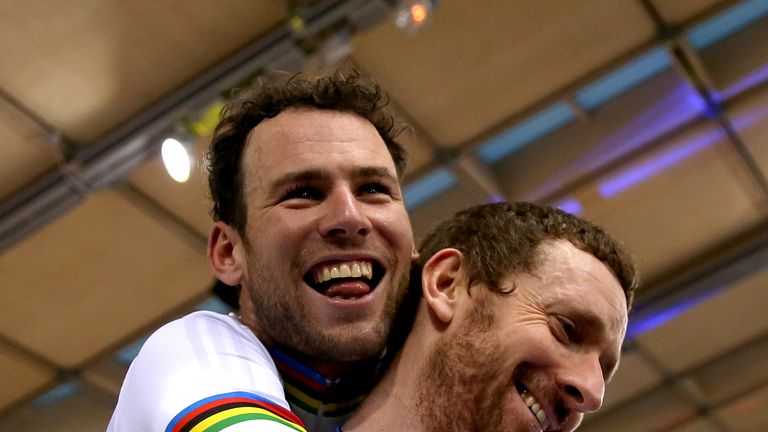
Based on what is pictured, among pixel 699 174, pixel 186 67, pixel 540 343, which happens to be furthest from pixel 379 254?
pixel 699 174

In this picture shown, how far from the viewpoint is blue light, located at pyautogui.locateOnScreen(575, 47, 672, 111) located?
5.46m

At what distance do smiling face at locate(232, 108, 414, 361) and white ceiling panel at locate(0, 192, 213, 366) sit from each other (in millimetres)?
3651

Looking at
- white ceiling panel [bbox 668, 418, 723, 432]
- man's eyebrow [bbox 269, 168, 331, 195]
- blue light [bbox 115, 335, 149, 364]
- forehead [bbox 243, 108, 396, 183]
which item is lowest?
man's eyebrow [bbox 269, 168, 331, 195]

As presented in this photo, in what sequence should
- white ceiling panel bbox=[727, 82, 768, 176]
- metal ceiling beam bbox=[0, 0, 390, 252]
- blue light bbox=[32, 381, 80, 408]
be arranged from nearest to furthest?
metal ceiling beam bbox=[0, 0, 390, 252] < white ceiling panel bbox=[727, 82, 768, 176] < blue light bbox=[32, 381, 80, 408]

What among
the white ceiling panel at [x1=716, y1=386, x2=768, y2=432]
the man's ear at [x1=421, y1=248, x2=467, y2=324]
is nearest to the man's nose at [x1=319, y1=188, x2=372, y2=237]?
the man's ear at [x1=421, y1=248, x2=467, y2=324]

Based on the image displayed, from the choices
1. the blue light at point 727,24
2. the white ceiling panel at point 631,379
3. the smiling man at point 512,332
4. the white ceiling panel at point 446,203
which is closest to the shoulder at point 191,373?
the smiling man at point 512,332

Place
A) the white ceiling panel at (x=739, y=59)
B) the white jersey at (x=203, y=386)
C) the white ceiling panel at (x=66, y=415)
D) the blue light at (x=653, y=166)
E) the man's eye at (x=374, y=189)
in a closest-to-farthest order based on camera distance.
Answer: the white jersey at (x=203, y=386) → the man's eye at (x=374, y=189) → the white ceiling panel at (x=739, y=59) → the blue light at (x=653, y=166) → the white ceiling panel at (x=66, y=415)

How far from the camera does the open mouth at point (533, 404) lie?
5.21 ft

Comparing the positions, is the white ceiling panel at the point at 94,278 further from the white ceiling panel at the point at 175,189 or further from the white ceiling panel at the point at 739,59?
the white ceiling panel at the point at 739,59

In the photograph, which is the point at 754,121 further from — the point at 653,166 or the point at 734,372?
the point at 734,372

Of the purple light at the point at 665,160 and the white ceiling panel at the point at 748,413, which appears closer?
the purple light at the point at 665,160

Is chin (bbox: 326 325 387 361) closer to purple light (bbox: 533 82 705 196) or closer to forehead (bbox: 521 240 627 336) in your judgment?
forehead (bbox: 521 240 627 336)

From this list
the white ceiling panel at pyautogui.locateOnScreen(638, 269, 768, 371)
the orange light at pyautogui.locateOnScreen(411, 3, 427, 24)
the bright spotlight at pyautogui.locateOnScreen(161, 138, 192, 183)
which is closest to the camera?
the orange light at pyautogui.locateOnScreen(411, 3, 427, 24)

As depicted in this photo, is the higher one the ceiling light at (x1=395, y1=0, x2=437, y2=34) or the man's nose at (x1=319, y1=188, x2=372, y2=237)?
the ceiling light at (x1=395, y1=0, x2=437, y2=34)
